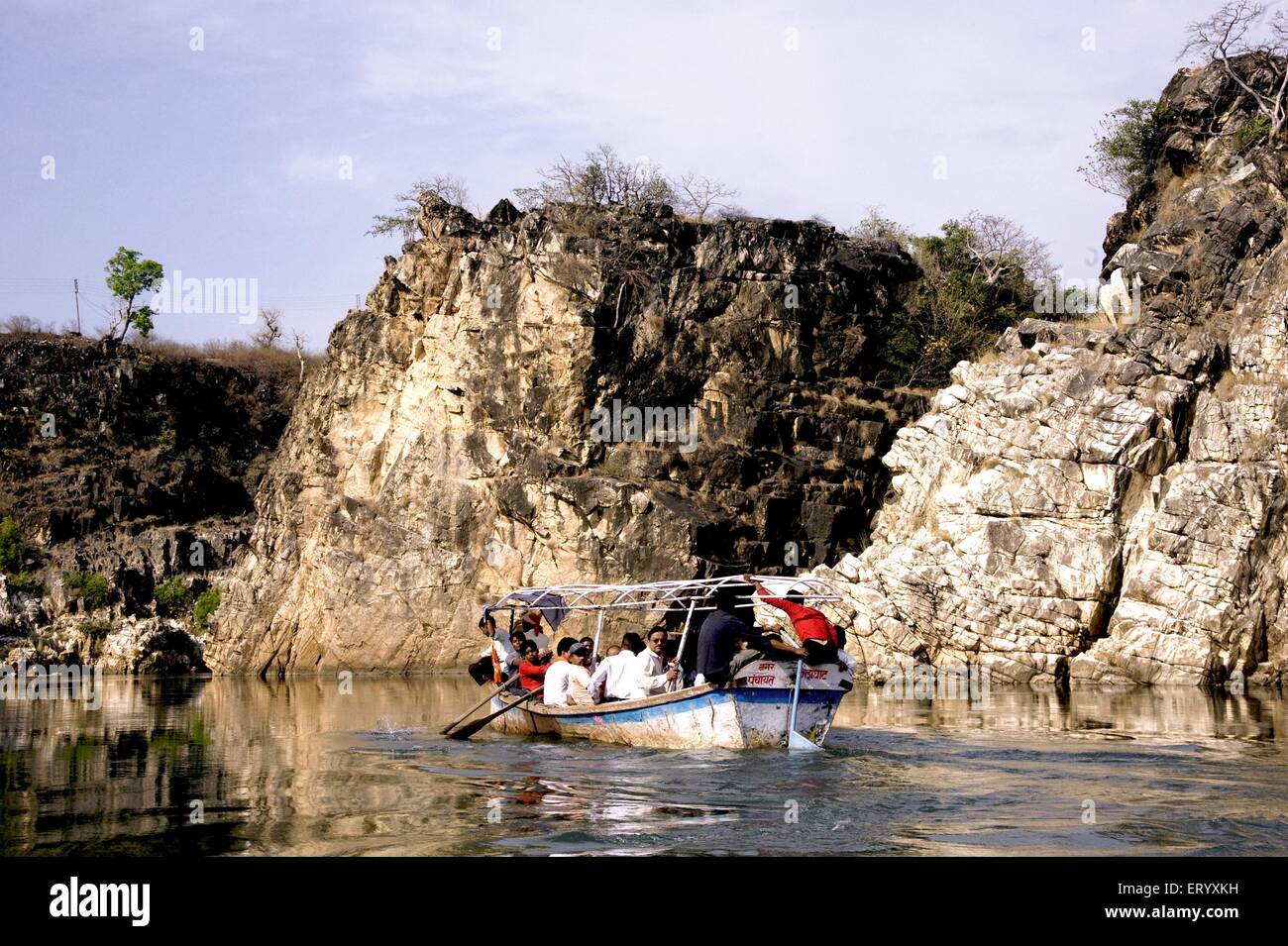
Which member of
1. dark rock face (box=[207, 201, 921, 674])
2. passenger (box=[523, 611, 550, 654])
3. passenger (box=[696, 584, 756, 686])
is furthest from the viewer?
dark rock face (box=[207, 201, 921, 674])

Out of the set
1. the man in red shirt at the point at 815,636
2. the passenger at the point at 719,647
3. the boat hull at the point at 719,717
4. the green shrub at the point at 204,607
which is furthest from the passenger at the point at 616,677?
the green shrub at the point at 204,607

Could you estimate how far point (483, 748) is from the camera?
62.9ft

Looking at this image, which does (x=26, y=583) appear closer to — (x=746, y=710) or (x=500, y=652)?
(x=500, y=652)

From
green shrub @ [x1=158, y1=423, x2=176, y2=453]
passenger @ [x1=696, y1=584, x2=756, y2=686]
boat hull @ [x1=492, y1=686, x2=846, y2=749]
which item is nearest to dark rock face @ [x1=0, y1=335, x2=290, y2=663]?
green shrub @ [x1=158, y1=423, x2=176, y2=453]

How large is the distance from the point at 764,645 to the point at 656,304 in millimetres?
28838

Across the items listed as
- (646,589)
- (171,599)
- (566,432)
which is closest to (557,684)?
(646,589)

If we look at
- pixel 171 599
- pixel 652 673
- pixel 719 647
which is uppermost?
pixel 719 647

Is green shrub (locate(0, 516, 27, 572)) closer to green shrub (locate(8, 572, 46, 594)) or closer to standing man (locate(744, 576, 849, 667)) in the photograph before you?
green shrub (locate(8, 572, 46, 594))

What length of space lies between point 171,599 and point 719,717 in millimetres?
43107

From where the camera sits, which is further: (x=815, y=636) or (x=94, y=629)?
(x=94, y=629)

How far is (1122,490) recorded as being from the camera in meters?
32.1

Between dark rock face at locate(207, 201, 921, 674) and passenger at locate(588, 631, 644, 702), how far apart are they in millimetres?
20297

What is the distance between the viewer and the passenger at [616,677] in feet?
62.9

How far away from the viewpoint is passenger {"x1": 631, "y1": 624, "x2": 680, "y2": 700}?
18.8 meters
